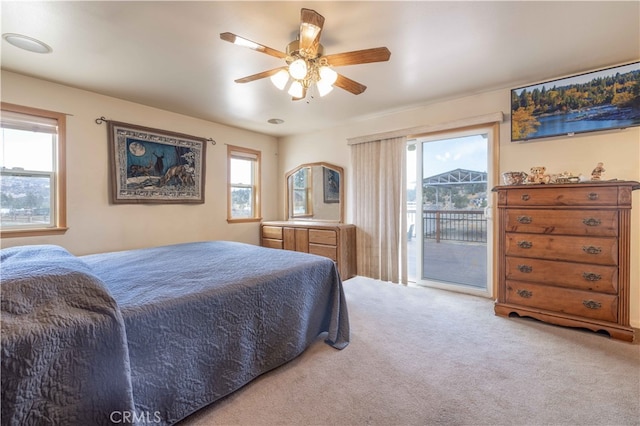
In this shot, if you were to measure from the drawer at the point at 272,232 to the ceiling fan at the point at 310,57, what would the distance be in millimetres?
2779

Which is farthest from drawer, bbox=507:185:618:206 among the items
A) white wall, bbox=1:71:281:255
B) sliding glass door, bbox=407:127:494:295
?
white wall, bbox=1:71:281:255

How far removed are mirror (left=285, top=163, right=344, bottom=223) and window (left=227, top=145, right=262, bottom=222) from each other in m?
0.59

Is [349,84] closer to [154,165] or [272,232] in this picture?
[154,165]

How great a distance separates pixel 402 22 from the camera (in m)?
1.94

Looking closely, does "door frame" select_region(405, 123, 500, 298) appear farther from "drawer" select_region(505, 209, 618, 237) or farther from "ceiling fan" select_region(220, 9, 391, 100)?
"ceiling fan" select_region(220, 9, 391, 100)

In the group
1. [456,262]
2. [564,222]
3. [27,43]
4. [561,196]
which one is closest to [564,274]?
[564,222]

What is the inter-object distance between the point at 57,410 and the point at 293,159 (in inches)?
177

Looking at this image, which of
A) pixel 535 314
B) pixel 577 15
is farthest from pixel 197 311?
pixel 577 15

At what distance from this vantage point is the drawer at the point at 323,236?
399 cm

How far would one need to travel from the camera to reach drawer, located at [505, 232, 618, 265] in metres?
2.25

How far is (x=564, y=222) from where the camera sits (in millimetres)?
2422

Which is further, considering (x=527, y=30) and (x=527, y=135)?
(x=527, y=135)

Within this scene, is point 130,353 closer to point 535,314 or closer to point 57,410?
point 57,410

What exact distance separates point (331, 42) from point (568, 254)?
2.70 metres
